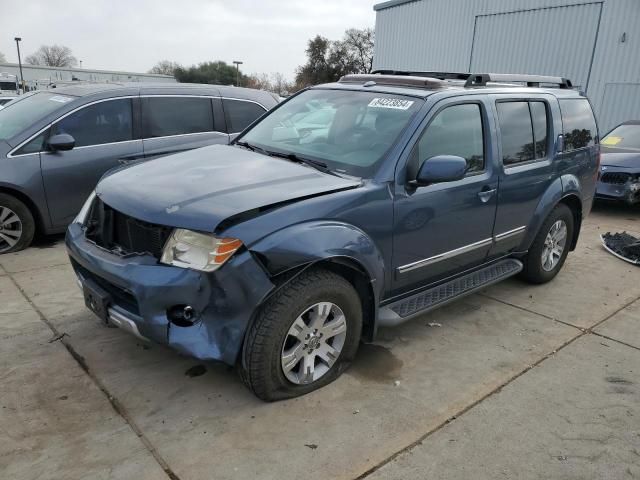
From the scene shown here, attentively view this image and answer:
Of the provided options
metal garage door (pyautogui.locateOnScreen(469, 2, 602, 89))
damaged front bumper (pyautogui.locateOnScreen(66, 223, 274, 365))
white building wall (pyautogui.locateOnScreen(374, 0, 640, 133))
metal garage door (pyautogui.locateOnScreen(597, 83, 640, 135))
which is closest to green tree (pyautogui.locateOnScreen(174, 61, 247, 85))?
white building wall (pyautogui.locateOnScreen(374, 0, 640, 133))

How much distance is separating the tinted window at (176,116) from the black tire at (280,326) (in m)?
3.87

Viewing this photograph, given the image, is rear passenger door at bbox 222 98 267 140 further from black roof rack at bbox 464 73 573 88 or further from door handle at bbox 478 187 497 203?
door handle at bbox 478 187 497 203

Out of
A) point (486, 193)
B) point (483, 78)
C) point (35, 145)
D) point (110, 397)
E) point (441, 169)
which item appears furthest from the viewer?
point (35, 145)

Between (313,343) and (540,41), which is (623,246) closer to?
(313,343)

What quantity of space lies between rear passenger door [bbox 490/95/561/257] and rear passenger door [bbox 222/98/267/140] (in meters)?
3.26

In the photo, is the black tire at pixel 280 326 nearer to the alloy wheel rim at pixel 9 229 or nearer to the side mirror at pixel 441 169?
the side mirror at pixel 441 169

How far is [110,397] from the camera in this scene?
3.03 metres

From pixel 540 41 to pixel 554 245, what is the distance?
13.6m

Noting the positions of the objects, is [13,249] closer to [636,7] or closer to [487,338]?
[487,338]

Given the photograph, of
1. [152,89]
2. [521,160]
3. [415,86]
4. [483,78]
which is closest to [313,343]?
[415,86]

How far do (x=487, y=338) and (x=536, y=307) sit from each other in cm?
92

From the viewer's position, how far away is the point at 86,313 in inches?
159

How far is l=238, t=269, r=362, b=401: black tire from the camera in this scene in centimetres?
274

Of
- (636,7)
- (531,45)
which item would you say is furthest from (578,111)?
(531,45)
